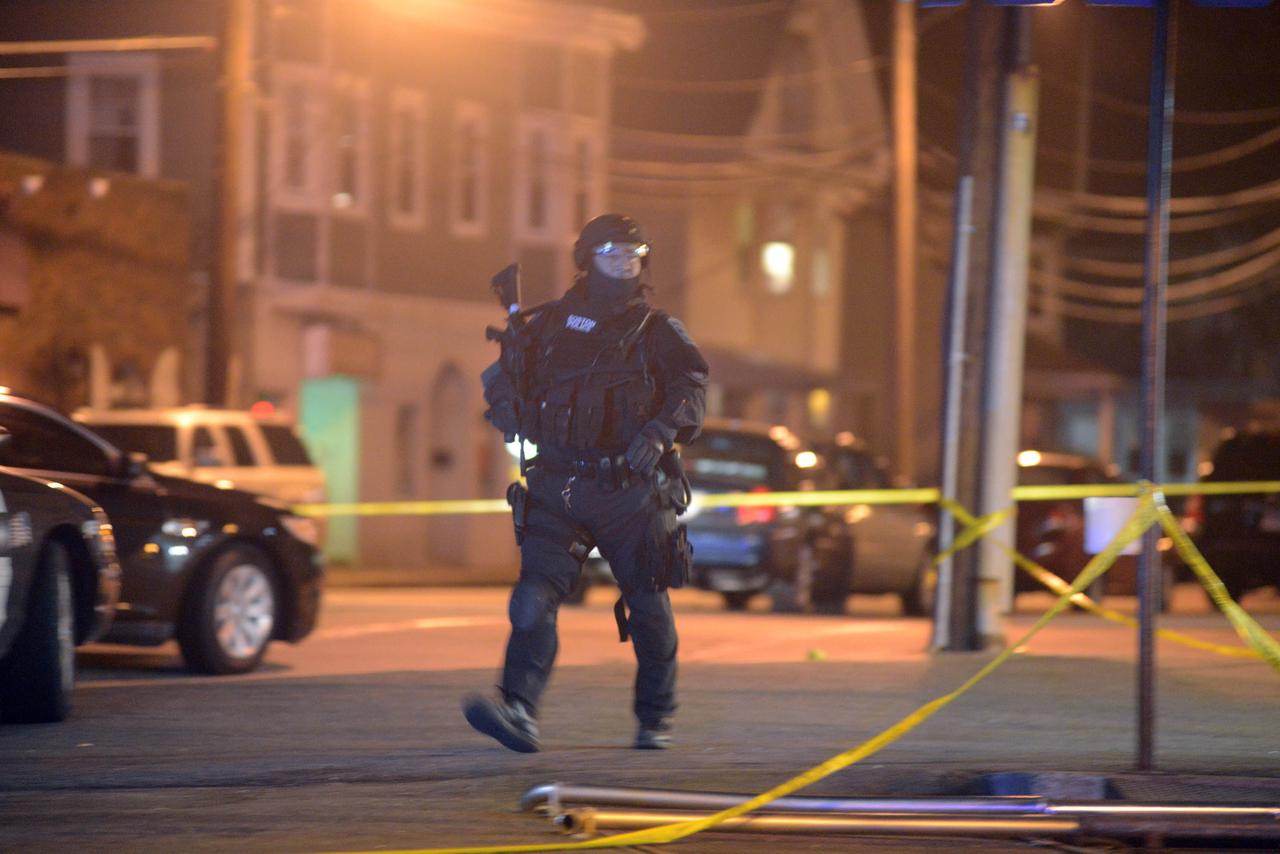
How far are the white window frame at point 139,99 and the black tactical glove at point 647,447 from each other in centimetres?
1988

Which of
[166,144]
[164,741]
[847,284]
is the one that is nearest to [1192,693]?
[164,741]

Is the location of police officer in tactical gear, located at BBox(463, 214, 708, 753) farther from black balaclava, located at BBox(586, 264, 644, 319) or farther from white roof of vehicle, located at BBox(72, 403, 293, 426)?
white roof of vehicle, located at BBox(72, 403, 293, 426)

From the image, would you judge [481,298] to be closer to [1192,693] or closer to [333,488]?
[333,488]

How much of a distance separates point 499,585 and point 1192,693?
16699mm

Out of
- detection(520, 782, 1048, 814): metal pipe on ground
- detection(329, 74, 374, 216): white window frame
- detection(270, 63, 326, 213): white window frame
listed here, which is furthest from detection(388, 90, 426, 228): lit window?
detection(520, 782, 1048, 814): metal pipe on ground

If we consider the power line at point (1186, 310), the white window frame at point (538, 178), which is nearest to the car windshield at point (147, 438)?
the white window frame at point (538, 178)

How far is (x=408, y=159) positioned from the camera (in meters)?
30.0

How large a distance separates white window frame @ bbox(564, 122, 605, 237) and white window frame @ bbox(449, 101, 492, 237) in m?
1.60

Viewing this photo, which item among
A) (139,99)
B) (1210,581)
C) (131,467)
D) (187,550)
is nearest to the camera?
(1210,581)

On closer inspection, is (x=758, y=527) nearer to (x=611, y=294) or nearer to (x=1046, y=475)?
(x=1046, y=475)

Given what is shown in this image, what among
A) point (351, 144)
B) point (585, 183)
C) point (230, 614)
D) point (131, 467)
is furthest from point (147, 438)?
point (585, 183)

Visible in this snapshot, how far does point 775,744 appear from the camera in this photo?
770cm

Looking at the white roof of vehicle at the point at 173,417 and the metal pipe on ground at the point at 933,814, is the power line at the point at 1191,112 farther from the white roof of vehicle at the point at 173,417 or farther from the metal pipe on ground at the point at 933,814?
the metal pipe on ground at the point at 933,814

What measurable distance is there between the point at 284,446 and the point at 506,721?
40.2 ft
